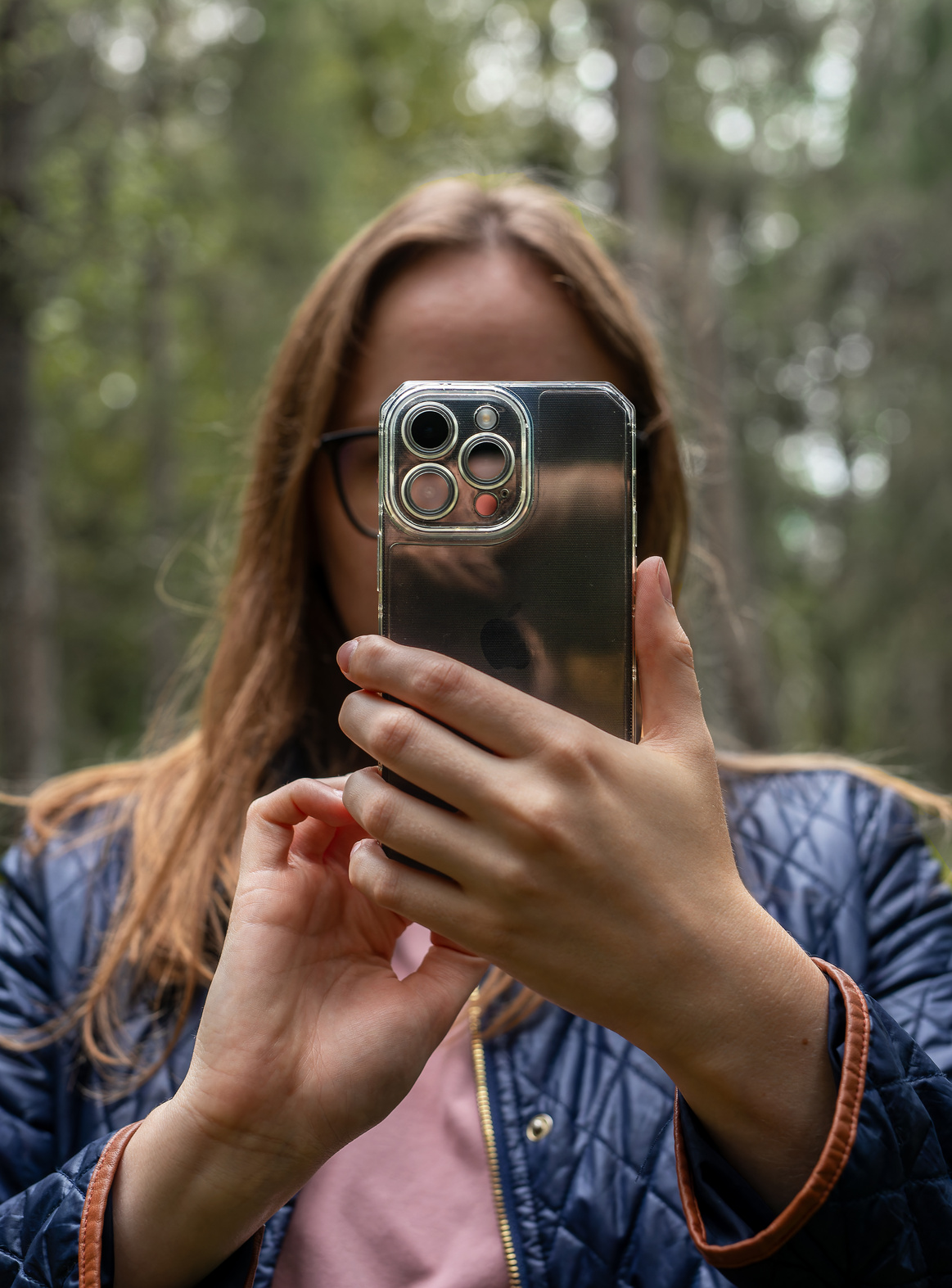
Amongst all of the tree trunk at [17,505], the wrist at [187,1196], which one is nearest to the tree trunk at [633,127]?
the tree trunk at [17,505]

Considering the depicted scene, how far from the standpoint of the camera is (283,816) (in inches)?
41.9

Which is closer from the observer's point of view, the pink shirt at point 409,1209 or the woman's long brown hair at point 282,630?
the pink shirt at point 409,1209

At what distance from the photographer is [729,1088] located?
2.94 feet

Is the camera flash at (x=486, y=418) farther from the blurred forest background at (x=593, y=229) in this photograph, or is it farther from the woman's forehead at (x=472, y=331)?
the blurred forest background at (x=593, y=229)

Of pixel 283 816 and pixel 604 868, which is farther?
pixel 283 816

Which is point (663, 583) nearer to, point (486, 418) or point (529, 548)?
point (529, 548)

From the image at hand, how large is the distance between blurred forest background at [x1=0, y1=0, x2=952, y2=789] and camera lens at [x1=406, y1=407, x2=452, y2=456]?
76.3 inches

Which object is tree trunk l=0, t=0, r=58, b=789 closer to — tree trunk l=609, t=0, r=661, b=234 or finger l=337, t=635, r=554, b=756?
tree trunk l=609, t=0, r=661, b=234

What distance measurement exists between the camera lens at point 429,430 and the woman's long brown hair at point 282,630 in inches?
26.4

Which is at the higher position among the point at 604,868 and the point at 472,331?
the point at 472,331

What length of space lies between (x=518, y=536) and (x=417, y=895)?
1.15 ft

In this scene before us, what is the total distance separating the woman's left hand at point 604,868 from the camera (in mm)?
840

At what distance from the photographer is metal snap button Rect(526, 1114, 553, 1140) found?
→ 131 cm

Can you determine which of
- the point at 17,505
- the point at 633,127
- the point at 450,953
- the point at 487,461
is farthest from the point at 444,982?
the point at 633,127
